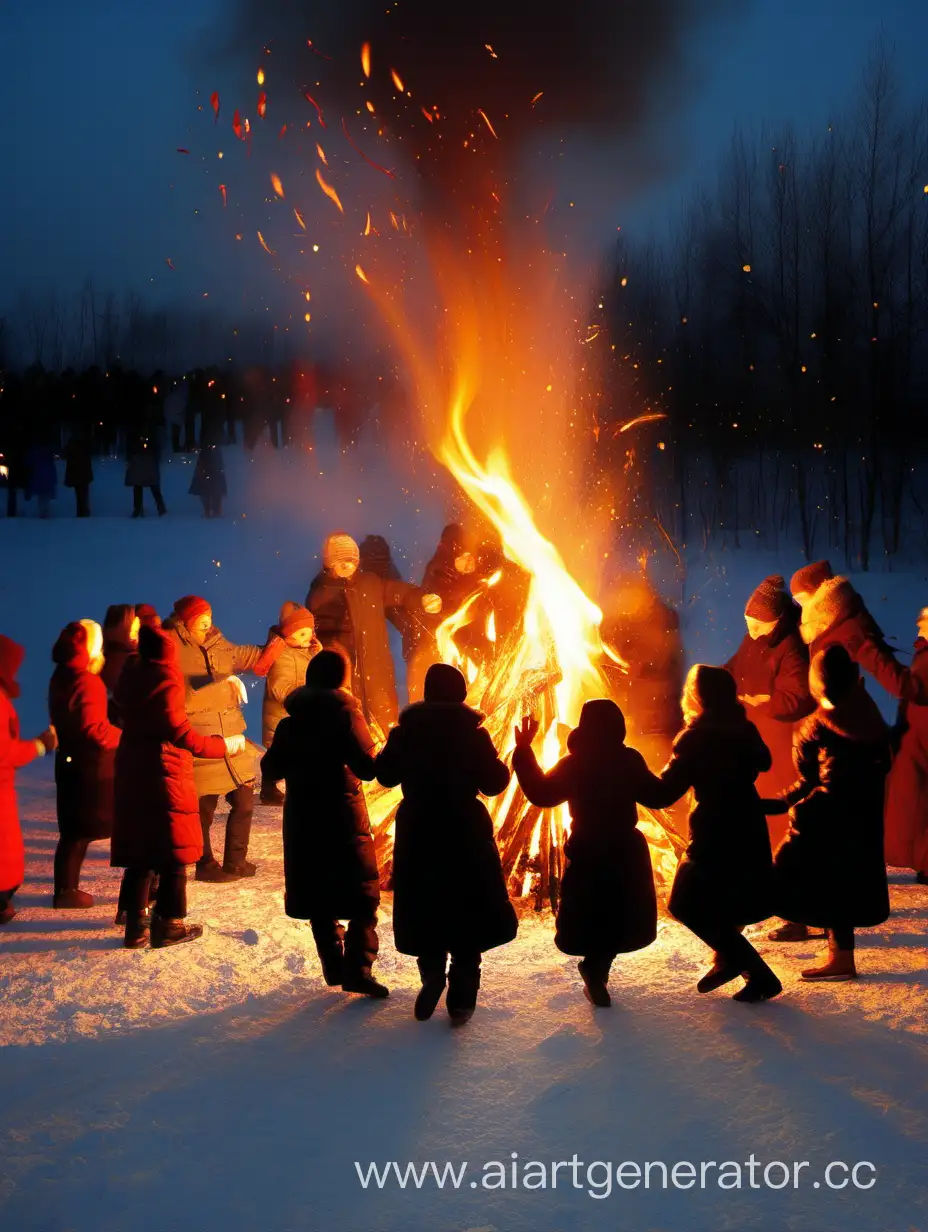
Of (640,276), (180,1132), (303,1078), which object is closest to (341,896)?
(303,1078)

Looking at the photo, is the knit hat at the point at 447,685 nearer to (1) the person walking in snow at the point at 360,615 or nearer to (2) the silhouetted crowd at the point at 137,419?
(1) the person walking in snow at the point at 360,615

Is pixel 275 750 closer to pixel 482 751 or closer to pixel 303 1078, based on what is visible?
pixel 482 751

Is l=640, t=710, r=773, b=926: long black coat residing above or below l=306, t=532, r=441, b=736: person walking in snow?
below

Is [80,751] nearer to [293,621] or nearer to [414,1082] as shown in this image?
[293,621]

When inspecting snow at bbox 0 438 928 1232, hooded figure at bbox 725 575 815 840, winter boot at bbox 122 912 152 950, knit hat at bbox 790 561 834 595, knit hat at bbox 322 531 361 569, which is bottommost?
snow at bbox 0 438 928 1232

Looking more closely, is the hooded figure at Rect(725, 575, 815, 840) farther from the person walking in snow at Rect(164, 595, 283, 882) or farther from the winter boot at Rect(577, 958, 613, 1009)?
the person walking in snow at Rect(164, 595, 283, 882)

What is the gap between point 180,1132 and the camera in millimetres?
3600

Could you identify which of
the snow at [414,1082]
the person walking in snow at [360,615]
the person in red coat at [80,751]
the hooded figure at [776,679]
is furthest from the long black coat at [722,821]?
the person walking in snow at [360,615]

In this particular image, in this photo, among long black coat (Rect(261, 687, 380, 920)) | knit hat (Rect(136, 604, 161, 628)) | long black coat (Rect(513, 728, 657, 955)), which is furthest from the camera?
knit hat (Rect(136, 604, 161, 628))

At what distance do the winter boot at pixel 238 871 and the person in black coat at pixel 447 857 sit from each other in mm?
2378

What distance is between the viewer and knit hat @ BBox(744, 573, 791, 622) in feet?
20.9

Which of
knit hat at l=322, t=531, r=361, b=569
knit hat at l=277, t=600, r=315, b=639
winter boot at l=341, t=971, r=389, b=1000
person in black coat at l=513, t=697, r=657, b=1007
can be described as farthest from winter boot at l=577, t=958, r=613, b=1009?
knit hat at l=322, t=531, r=361, b=569

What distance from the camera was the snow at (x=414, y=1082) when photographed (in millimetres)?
3209

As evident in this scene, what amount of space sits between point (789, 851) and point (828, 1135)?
163 centimetres
